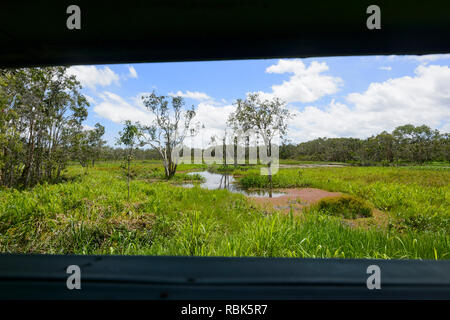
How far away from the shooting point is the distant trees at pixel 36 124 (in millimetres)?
2959

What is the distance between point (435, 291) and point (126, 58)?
1328 millimetres

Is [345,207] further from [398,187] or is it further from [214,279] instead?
[214,279]

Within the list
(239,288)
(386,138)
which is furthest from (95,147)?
(386,138)

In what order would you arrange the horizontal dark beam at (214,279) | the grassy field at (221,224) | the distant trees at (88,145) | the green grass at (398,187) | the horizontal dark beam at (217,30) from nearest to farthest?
1. the horizontal dark beam at (214,279)
2. the horizontal dark beam at (217,30)
3. the grassy field at (221,224)
4. the green grass at (398,187)
5. the distant trees at (88,145)

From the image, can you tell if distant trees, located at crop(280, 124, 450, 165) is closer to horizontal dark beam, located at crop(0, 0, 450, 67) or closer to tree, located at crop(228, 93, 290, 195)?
tree, located at crop(228, 93, 290, 195)

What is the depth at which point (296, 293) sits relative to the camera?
424 mm

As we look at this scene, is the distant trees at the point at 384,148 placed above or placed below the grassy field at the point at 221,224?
above

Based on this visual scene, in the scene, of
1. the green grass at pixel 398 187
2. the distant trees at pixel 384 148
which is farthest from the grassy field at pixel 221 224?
the distant trees at pixel 384 148

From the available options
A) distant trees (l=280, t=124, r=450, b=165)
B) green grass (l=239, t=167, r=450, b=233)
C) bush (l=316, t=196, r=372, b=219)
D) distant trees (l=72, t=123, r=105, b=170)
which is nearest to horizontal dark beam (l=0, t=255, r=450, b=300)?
green grass (l=239, t=167, r=450, b=233)

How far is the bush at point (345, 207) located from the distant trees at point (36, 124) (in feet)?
15.2

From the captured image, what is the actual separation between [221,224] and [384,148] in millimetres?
4437

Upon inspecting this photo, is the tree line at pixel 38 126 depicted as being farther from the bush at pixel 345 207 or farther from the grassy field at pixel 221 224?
the bush at pixel 345 207

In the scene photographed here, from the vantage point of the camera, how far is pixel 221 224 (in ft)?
7.25

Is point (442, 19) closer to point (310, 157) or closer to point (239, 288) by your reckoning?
point (239, 288)
